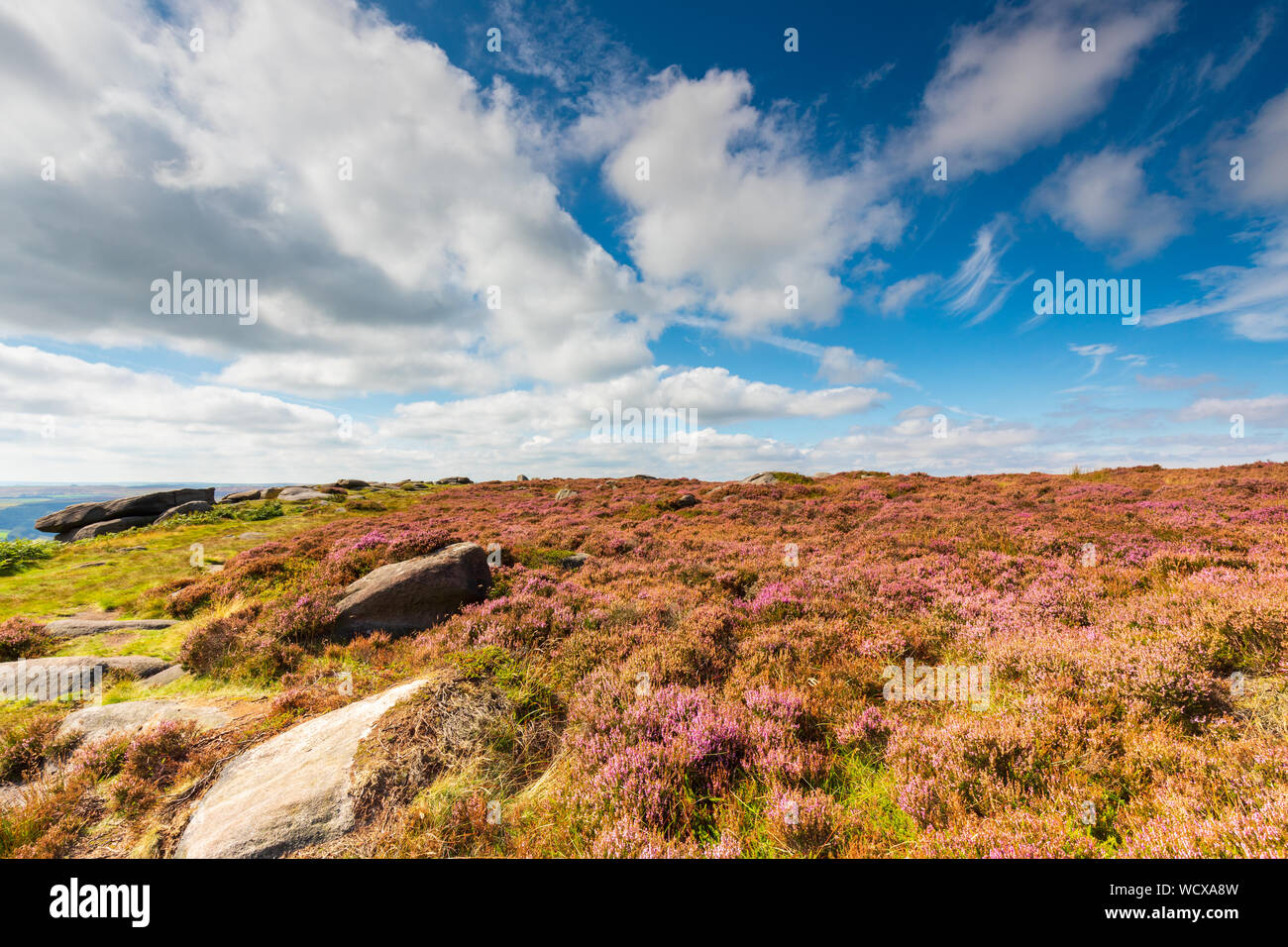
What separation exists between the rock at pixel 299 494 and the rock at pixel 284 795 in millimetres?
39722

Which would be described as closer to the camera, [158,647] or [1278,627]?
[1278,627]

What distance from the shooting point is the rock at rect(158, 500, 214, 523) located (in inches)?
1149

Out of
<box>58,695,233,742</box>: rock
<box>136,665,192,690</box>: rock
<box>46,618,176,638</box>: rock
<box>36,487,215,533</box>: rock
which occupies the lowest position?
<box>136,665,192,690</box>: rock

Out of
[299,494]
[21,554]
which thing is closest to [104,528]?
[299,494]

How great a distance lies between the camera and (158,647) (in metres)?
8.30

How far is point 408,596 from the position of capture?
905 centimetres

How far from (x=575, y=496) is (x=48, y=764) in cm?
2597

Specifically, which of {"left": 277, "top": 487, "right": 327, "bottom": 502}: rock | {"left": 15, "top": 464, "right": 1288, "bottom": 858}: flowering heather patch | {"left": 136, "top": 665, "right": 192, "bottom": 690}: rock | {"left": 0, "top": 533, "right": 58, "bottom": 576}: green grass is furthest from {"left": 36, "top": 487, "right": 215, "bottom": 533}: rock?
{"left": 136, "top": 665, "right": 192, "bottom": 690}: rock

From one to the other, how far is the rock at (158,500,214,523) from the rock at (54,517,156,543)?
1.05m

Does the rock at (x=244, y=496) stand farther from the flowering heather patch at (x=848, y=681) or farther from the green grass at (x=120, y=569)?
the flowering heather patch at (x=848, y=681)

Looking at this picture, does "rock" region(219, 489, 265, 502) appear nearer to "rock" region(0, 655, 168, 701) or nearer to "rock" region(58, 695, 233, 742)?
"rock" region(0, 655, 168, 701)

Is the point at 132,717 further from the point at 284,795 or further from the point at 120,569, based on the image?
the point at 120,569
